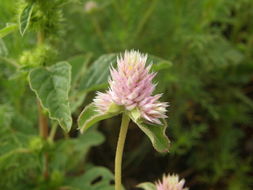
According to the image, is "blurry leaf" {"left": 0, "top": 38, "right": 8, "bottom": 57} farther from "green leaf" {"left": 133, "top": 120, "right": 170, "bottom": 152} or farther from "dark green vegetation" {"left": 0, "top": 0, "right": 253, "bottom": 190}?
"green leaf" {"left": 133, "top": 120, "right": 170, "bottom": 152}

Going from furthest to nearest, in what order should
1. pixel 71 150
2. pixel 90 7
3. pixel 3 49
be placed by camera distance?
pixel 90 7, pixel 71 150, pixel 3 49

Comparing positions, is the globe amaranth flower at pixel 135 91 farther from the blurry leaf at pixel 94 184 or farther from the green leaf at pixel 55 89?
the blurry leaf at pixel 94 184

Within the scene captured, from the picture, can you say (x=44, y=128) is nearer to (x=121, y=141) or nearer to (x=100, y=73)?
(x=100, y=73)

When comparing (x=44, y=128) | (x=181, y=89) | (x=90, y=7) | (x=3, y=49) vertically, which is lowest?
(x=44, y=128)

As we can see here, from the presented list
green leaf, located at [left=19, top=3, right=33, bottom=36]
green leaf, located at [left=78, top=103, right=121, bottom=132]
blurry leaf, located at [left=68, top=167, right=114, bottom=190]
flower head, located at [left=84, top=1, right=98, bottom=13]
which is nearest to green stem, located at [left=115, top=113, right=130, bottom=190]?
green leaf, located at [left=78, top=103, right=121, bottom=132]

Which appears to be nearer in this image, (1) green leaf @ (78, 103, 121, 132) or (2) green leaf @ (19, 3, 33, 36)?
(1) green leaf @ (78, 103, 121, 132)

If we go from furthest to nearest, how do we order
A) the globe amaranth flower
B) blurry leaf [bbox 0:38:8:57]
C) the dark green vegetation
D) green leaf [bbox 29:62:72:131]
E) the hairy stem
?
the dark green vegetation, the hairy stem, blurry leaf [bbox 0:38:8:57], green leaf [bbox 29:62:72:131], the globe amaranth flower

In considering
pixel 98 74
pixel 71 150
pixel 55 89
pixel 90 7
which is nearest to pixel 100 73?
pixel 98 74
